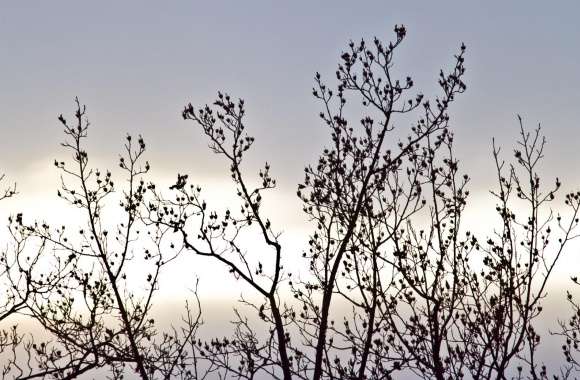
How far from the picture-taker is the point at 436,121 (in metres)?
13.3

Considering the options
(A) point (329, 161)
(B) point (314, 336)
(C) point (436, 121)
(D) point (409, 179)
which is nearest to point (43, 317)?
(B) point (314, 336)

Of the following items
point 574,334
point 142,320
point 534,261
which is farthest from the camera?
point 142,320

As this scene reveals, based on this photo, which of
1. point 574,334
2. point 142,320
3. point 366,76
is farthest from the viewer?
point 142,320

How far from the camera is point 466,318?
11633 millimetres

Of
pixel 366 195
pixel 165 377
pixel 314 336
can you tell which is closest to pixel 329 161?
pixel 366 195

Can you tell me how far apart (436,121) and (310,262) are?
380 centimetres

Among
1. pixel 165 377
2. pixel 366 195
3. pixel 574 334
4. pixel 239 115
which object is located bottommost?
pixel 165 377

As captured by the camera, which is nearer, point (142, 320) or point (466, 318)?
point (466, 318)

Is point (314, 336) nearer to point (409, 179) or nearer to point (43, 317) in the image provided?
point (409, 179)

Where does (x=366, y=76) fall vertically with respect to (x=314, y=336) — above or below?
above

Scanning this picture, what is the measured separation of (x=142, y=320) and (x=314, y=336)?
388 centimetres

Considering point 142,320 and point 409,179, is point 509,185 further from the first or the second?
point 142,320

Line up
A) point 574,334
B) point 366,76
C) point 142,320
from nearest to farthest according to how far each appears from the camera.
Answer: point 574,334 → point 366,76 → point 142,320

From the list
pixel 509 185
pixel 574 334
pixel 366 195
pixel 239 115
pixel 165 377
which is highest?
pixel 239 115
